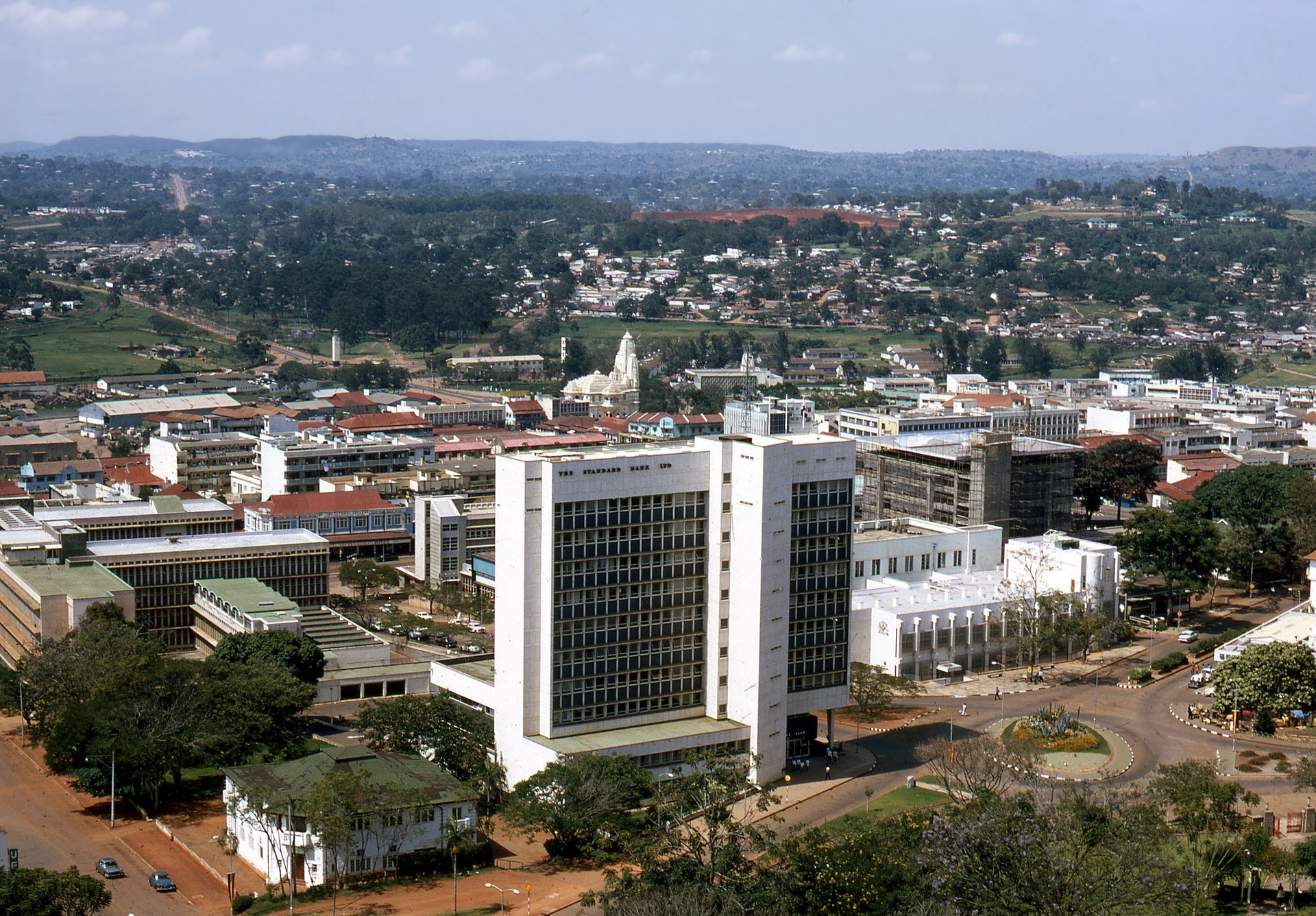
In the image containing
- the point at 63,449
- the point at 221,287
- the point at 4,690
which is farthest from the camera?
the point at 221,287

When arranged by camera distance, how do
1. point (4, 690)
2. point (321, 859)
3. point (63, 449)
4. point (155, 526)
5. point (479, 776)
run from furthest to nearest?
point (63, 449) → point (155, 526) → point (4, 690) → point (479, 776) → point (321, 859)

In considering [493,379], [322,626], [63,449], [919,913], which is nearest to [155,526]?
[322,626]

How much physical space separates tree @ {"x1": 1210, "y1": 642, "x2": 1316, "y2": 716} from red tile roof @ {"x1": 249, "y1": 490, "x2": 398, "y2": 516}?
2488 centimetres

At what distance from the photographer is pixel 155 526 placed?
140 ft

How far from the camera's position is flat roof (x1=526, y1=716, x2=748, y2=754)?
91.0 feet

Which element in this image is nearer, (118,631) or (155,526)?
(118,631)

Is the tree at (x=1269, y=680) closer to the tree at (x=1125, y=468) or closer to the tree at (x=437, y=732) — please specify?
the tree at (x=437, y=732)

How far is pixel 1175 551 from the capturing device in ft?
141

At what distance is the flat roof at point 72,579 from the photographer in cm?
3528

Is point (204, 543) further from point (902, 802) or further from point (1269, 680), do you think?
point (1269, 680)

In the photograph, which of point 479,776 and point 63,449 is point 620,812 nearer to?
point 479,776

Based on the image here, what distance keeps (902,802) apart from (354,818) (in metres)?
9.09

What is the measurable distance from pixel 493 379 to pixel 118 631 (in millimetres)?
56238

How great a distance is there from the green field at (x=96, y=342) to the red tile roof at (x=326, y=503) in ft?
123
